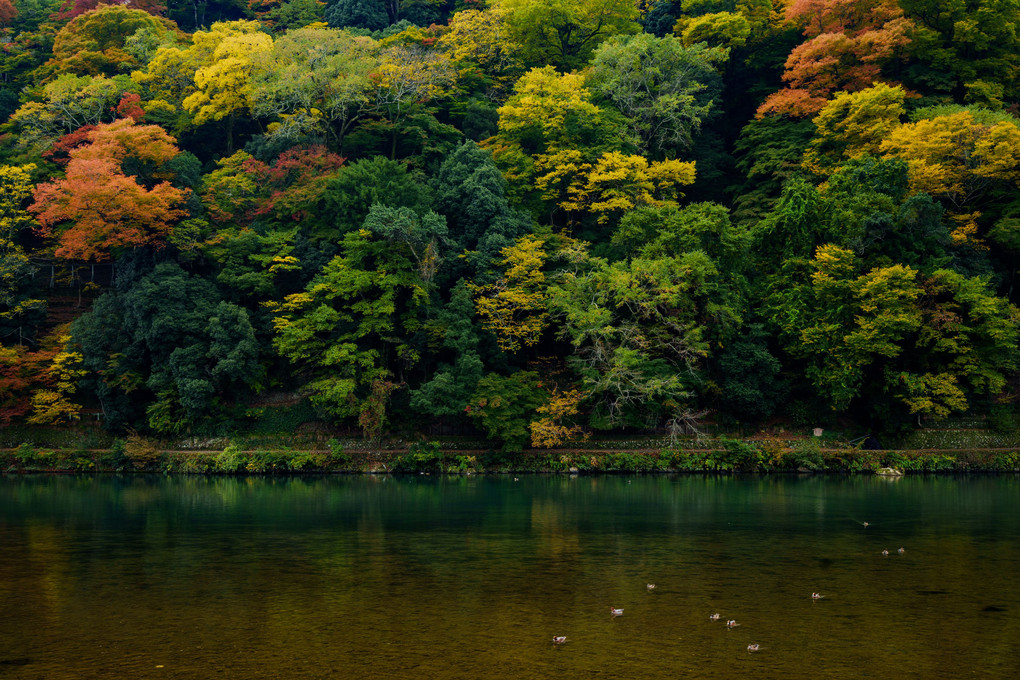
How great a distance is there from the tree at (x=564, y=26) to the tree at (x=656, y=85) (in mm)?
4453

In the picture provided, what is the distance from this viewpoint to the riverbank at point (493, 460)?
36.6 meters

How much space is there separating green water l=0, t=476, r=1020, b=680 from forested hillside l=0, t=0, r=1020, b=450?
413 inches

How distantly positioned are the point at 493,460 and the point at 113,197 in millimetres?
23100

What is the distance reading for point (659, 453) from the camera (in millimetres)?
37344

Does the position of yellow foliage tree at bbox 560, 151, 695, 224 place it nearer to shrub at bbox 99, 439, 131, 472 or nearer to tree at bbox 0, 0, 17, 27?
shrub at bbox 99, 439, 131, 472

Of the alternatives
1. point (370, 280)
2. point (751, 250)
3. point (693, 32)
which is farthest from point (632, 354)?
point (693, 32)

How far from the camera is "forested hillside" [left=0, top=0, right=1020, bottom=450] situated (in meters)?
37.4

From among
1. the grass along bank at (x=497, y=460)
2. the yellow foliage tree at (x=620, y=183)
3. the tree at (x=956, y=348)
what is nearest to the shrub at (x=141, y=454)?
the grass along bank at (x=497, y=460)

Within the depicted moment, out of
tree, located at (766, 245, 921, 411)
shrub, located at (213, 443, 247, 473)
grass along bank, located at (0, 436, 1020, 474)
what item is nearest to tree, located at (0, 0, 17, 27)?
grass along bank, located at (0, 436, 1020, 474)

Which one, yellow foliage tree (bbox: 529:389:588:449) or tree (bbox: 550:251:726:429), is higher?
tree (bbox: 550:251:726:429)


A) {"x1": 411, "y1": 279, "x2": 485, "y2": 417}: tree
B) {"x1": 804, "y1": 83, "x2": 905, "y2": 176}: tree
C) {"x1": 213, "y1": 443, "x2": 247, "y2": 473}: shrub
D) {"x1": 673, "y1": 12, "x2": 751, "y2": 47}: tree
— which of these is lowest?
{"x1": 213, "y1": 443, "x2": 247, "y2": 473}: shrub

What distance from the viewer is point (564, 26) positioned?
53812 millimetres

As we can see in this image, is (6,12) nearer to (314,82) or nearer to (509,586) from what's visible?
(314,82)

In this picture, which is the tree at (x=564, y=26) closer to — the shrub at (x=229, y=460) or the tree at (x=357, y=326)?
the tree at (x=357, y=326)
